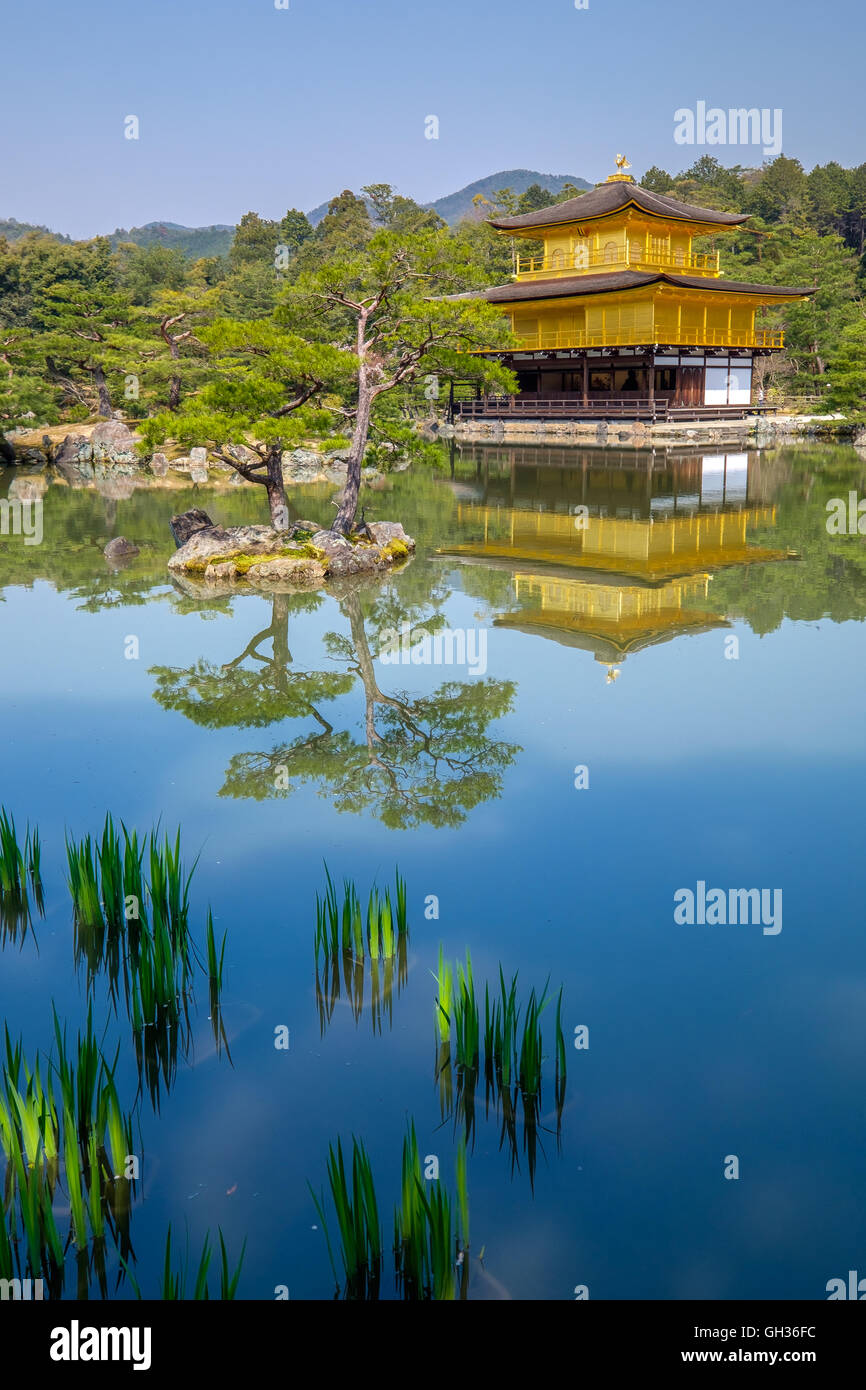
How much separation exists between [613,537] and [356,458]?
4.57 m

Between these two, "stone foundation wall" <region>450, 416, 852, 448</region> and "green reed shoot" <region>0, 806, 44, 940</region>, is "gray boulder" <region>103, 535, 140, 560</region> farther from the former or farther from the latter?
"stone foundation wall" <region>450, 416, 852, 448</region>

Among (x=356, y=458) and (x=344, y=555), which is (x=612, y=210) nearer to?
(x=356, y=458)

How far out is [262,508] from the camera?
23703 millimetres

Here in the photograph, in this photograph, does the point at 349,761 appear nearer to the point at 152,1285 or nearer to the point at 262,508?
the point at 152,1285

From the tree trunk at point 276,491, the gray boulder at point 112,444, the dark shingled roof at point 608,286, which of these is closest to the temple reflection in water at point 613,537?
the tree trunk at point 276,491

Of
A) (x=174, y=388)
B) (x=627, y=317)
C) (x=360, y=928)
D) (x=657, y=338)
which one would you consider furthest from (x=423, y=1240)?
(x=627, y=317)

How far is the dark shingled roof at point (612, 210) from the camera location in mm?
39219

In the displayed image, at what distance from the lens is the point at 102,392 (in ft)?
128

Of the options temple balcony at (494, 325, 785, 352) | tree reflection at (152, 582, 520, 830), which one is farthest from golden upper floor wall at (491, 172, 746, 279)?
tree reflection at (152, 582, 520, 830)

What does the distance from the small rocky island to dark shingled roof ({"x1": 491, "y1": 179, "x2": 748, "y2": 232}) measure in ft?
86.5

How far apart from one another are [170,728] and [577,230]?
125 ft

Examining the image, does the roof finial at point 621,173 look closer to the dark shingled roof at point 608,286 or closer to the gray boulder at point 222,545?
the dark shingled roof at point 608,286

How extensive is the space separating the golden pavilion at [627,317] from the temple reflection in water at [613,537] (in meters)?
6.87

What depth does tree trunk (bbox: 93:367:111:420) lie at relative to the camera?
38438 millimetres
